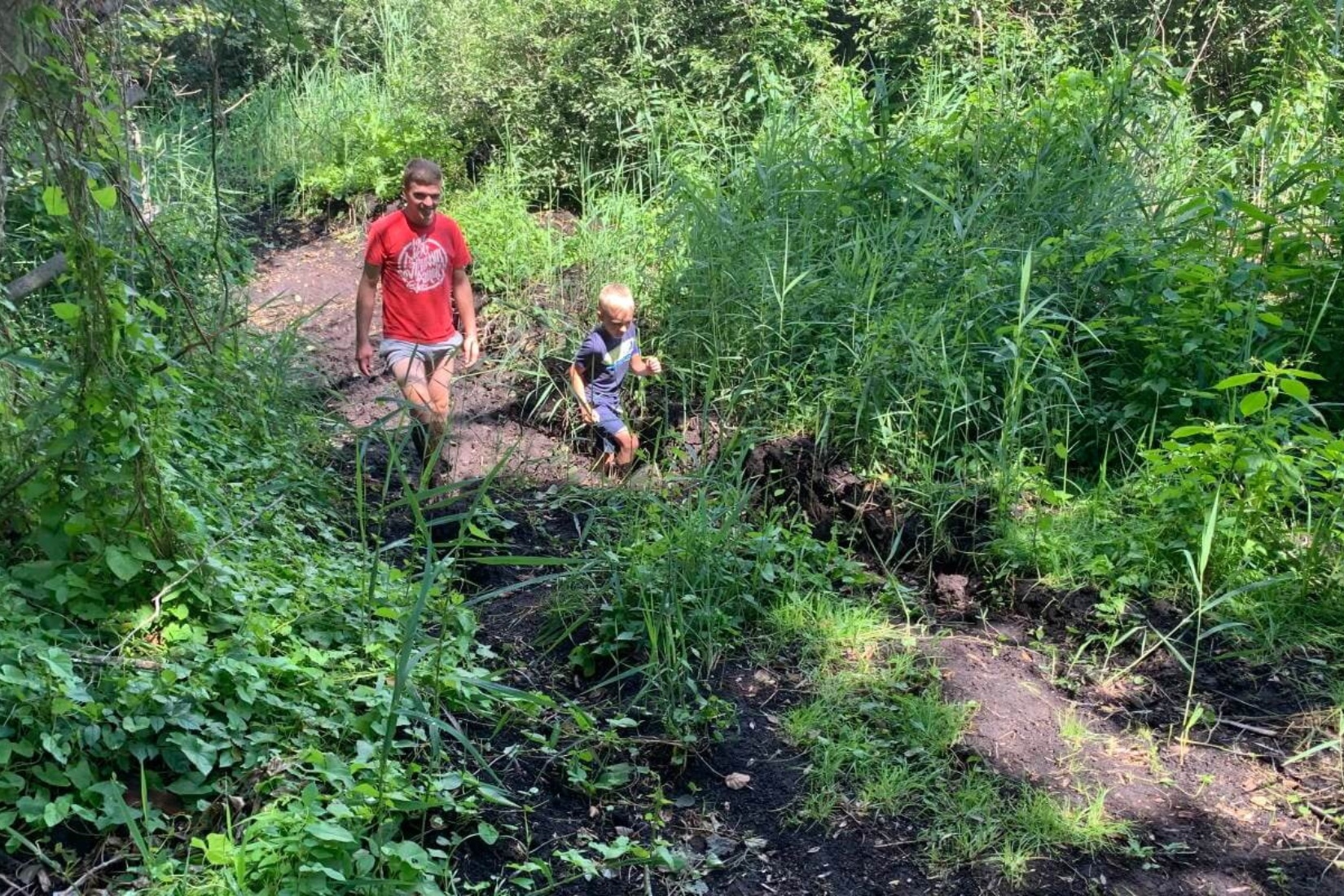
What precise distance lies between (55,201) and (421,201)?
300 centimetres

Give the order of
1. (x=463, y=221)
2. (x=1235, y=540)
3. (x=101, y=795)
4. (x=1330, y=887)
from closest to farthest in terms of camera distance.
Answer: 1. (x=101, y=795)
2. (x=1330, y=887)
3. (x=1235, y=540)
4. (x=463, y=221)

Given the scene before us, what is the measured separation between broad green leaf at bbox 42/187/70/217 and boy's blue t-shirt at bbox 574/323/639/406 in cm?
330

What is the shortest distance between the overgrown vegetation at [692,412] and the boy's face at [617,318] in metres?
0.34

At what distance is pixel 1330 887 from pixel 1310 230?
3.15m

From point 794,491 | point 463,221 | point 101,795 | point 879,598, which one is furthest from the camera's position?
point 463,221

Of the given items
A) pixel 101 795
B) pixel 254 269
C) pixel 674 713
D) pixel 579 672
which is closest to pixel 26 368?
pixel 101 795

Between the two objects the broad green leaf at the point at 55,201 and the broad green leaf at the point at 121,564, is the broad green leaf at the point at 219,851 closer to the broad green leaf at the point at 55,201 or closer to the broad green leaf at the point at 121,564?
the broad green leaf at the point at 121,564

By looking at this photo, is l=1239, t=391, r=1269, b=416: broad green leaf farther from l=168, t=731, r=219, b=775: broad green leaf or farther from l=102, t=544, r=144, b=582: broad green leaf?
l=102, t=544, r=144, b=582: broad green leaf

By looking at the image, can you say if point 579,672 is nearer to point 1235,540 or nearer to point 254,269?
point 1235,540

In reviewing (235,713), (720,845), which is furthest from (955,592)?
(235,713)

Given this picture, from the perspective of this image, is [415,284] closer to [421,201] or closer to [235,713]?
[421,201]

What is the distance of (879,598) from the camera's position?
421 cm

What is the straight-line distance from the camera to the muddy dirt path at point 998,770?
9.43 feet

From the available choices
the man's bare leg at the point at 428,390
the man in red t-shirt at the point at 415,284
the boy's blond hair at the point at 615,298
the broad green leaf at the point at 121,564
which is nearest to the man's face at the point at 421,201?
the man in red t-shirt at the point at 415,284
